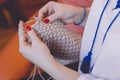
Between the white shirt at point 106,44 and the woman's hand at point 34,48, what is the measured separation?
0.42 feet

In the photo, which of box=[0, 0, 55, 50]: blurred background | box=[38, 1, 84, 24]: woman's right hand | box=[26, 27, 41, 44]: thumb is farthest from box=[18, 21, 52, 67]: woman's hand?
box=[0, 0, 55, 50]: blurred background

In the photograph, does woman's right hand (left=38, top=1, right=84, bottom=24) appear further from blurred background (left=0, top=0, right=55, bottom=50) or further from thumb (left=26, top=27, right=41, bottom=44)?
blurred background (left=0, top=0, right=55, bottom=50)

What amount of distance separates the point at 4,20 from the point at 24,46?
149 centimetres

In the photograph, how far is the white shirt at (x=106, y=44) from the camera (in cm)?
63

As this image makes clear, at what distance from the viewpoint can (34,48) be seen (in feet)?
2.37

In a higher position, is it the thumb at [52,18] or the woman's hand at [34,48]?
the thumb at [52,18]

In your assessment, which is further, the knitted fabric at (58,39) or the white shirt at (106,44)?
the knitted fabric at (58,39)

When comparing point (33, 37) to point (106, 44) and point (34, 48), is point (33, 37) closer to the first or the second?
point (34, 48)

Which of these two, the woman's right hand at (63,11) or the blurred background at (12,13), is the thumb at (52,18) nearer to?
the woman's right hand at (63,11)

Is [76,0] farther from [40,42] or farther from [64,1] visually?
[40,42]

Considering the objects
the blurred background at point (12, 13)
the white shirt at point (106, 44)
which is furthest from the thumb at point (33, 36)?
the blurred background at point (12, 13)

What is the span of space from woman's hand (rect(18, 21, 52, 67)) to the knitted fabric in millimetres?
35

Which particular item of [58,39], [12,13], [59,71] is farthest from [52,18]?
[12,13]

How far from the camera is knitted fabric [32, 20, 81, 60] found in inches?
30.4
